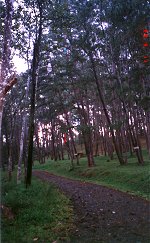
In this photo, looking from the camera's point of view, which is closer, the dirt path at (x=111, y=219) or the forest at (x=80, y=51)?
the dirt path at (x=111, y=219)

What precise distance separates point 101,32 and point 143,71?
5.83 metres

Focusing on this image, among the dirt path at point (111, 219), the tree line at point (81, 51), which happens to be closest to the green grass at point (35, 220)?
the dirt path at point (111, 219)

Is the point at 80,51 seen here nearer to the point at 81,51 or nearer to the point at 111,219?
the point at 81,51

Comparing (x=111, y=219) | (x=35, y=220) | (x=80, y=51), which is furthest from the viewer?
(x=80, y=51)

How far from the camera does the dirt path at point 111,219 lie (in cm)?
733

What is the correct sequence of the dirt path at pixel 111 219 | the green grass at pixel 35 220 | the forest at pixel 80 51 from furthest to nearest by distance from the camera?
1. the forest at pixel 80 51
2. the green grass at pixel 35 220
3. the dirt path at pixel 111 219

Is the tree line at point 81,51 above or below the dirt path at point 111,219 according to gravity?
above

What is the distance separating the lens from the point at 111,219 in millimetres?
9148

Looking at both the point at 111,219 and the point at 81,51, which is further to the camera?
the point at 81,51

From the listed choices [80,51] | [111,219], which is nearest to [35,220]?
[111,219]

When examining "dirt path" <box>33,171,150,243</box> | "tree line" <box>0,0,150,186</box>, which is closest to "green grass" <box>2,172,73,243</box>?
"dirt path" <box>33,171,150,243</box>

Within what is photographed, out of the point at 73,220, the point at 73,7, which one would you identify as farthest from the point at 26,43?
the point at 73,220

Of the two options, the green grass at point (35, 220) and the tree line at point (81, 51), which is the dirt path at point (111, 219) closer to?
the green grass at point (35, 220)

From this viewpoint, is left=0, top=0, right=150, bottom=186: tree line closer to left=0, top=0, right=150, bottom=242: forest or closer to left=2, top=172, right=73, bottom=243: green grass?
left=0, top=0, right=150, bottom=242: forest
